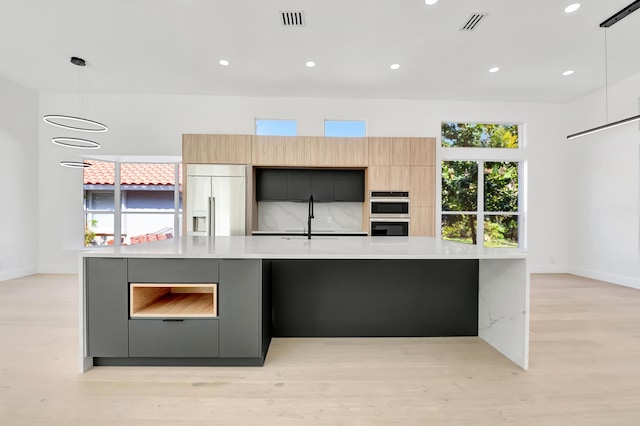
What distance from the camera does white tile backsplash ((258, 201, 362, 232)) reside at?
18.2 ft

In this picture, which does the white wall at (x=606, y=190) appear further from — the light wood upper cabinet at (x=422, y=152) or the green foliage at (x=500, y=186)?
the light wood upper cabinet at (x=422, y=152)

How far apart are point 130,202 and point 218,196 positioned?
95.8 inches

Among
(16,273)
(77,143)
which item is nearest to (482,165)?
(77,143)

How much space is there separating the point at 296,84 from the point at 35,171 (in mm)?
4853

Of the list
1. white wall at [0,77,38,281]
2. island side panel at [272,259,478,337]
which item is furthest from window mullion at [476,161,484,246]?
white wall at [0,77,38,281]

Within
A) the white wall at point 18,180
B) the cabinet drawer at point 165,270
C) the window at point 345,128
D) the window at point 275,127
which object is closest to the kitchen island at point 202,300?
the cabinet drawer at point 165,270

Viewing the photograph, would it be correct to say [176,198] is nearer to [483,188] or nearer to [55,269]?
[55,269]

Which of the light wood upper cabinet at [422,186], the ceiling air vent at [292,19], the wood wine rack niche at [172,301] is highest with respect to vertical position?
the ceiling air vent at [292,19]

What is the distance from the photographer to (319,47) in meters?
3.85

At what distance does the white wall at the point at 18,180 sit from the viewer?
16.1ft

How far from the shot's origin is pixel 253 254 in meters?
1.98

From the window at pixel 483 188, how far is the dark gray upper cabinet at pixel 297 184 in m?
2.14

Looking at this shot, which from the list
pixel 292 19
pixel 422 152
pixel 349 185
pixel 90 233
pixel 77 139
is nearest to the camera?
pixel 292 19

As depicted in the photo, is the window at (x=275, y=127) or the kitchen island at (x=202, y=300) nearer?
the kitchen island at (x=202, y=300)
